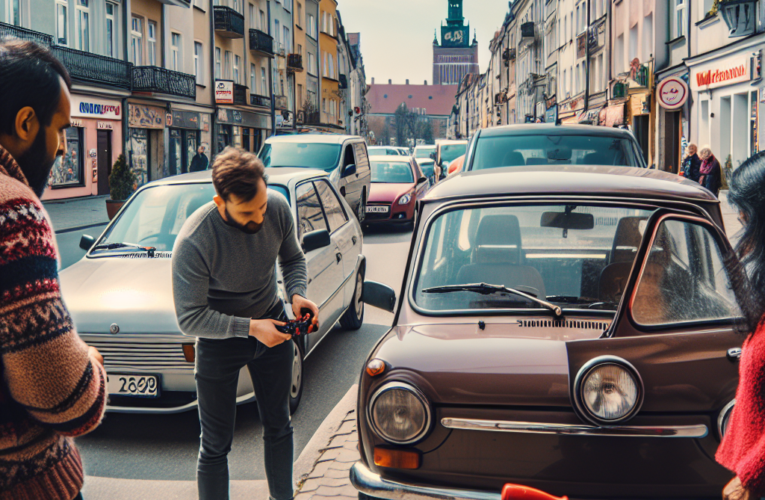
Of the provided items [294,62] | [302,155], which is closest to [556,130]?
[302,155]

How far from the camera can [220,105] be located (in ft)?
129

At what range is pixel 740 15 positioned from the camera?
18156 mm

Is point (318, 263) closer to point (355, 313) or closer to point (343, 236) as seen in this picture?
point (343, 236)

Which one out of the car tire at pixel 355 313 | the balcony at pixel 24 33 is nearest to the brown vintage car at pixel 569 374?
the car tire at pixel 355 313

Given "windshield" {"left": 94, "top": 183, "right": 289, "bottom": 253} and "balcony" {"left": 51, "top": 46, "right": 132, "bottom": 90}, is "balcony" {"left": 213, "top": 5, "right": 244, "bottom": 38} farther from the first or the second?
"windshield" {"left": 94, "top": 183, "right": 289, "bottom": 253}

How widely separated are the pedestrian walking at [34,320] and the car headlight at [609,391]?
5.09 ft

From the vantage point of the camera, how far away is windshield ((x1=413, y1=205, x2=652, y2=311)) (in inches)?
134

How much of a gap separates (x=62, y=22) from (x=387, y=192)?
47.5ft

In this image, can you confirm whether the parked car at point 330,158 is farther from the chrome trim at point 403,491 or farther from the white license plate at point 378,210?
the chrome trim at point 403,491

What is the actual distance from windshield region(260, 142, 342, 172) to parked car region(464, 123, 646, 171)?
7.48 meters

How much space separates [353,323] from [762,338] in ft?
19.6

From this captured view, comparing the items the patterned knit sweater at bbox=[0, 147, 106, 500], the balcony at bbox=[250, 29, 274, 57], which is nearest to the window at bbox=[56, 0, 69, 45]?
the balcony at bbox=[250, 29, 274, 57]

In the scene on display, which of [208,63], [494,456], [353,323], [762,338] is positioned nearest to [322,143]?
[353,323]

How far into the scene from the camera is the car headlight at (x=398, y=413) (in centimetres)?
276
